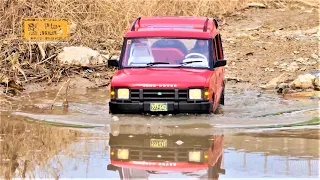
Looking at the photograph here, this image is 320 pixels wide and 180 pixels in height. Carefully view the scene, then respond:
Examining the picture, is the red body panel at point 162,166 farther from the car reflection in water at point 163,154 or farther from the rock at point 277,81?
the rock at point 277,81

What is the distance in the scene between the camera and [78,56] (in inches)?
707

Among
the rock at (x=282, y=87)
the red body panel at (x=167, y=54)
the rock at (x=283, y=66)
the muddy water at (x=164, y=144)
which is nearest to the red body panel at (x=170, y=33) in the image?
the red body panel at (x=167, y=54)

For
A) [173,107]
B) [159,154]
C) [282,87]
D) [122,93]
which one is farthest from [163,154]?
[282,87]

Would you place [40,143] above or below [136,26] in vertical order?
below

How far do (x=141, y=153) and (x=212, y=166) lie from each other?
119 centimetres

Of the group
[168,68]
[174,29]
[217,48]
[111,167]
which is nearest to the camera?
[111,167]

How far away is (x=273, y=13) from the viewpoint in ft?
87.1

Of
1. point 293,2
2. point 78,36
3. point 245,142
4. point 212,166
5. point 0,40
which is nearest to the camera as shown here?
point 212,166

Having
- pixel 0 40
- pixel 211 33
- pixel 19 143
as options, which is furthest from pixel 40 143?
pixel 0 40

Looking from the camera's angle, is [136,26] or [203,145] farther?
[136,26]

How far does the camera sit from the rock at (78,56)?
17.9m

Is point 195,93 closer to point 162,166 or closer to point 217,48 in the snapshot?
point 217,48

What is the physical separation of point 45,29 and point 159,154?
9.63m

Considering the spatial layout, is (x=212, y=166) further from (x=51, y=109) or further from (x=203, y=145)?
(x=51, y=109)
